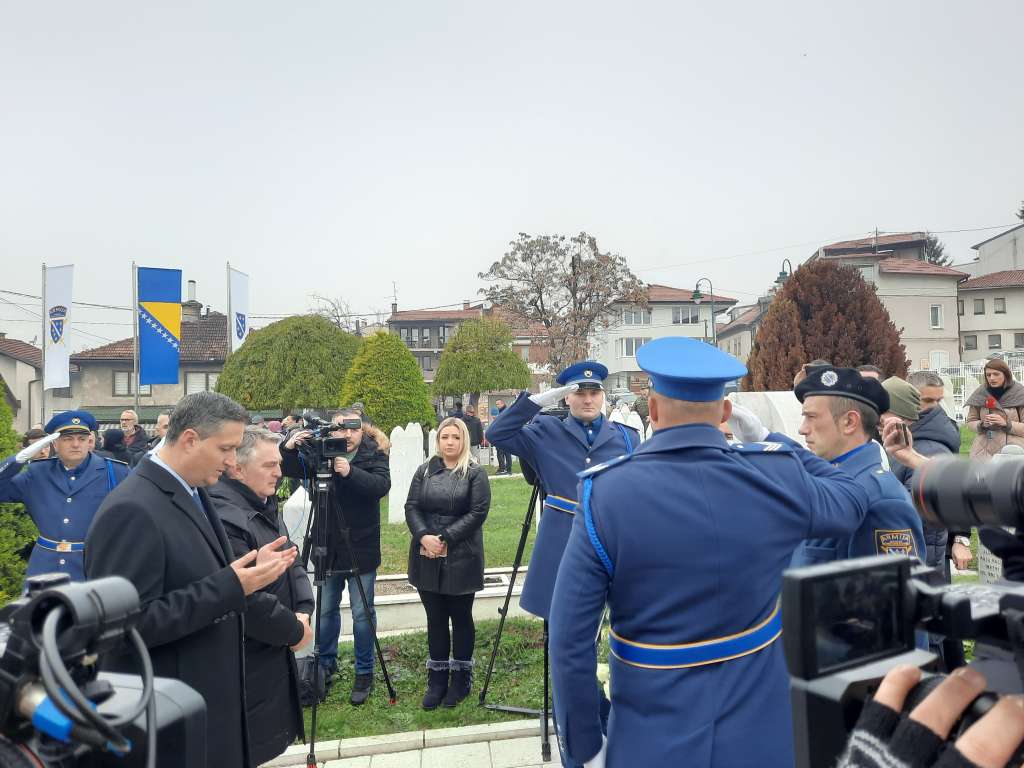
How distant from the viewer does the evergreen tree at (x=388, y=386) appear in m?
21.9

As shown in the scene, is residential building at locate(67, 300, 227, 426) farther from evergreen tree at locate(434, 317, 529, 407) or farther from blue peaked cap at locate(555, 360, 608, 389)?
blue peaked cap at locate(555, 360, 608, 389)

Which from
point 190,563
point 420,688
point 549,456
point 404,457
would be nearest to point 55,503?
point 420,688

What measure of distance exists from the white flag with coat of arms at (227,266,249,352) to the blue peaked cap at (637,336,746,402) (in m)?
23.4

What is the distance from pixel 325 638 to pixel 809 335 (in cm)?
1290

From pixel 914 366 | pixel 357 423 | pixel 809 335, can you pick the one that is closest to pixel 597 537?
pixel 357 423

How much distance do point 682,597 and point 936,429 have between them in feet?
14.9

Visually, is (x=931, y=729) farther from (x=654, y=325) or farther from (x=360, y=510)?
(x=654, y=325)

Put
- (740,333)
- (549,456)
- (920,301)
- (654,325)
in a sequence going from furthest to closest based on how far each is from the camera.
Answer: (654,325)
(740,333)
(920,301)
(549,456)

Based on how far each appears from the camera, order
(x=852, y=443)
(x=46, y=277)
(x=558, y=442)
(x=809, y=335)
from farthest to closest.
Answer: (x=46, y=277)
(x=809, y=335)
(x=558, y=442)
(x=852, y=443)

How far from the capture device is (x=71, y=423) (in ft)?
A: 20.7

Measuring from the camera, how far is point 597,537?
7.59 ft

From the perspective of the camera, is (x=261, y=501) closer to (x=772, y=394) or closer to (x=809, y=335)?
(x=772, y=394)

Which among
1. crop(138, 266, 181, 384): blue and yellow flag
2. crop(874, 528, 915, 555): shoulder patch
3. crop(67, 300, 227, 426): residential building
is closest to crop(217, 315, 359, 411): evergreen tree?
crop(138, 266, 181, 384): blue and yellow flag

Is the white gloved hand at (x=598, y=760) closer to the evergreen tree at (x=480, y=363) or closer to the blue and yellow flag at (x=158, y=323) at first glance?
the blue and yellow flag at (x=158, y=323)
